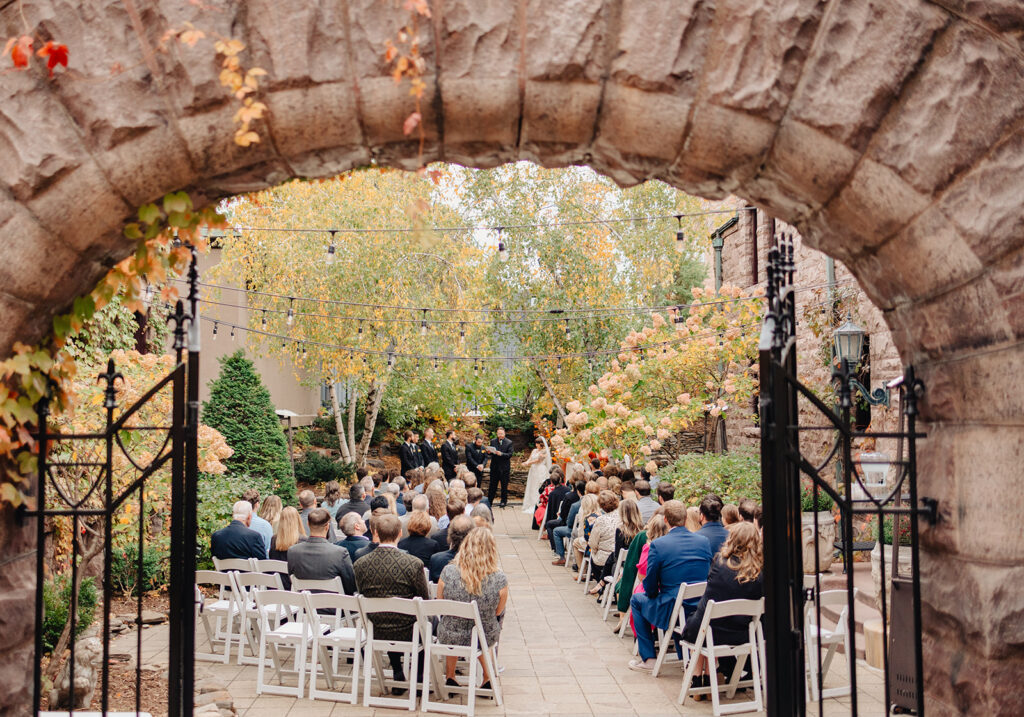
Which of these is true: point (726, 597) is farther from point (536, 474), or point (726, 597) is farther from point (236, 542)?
point (536, 474)

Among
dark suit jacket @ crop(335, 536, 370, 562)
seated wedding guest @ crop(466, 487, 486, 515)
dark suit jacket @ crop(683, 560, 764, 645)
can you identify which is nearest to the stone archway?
dark suit jacket @ crop(683, 560, 764, 645)

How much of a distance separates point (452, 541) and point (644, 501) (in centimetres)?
376

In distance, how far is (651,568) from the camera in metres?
7.37

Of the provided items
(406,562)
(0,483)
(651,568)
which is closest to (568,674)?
(651,568)

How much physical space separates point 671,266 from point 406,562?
55.5ft

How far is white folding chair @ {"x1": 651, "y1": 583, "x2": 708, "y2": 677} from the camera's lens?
7.05 m

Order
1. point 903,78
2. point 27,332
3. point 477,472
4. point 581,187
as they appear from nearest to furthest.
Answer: point 903,78 → point 27,332 → point 581,187 → point 477,472

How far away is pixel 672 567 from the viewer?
7328 mm

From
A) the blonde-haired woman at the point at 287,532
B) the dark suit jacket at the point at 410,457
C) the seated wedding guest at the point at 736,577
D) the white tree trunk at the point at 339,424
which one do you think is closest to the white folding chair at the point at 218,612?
the blonde-haired woman at the point at 287,532

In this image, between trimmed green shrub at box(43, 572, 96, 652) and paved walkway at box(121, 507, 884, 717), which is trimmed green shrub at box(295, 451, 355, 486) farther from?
trimmed green shrub at box(43, 572, 96, 652)

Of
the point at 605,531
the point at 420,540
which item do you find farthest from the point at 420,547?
the point at 605,531

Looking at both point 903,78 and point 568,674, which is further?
point 568,674

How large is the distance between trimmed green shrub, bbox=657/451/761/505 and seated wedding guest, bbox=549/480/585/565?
145cm

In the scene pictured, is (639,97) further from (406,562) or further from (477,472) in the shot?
(477,472)
